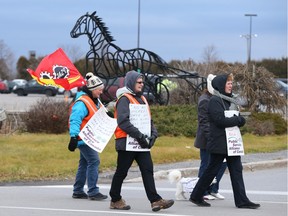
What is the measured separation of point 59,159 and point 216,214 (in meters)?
5.94

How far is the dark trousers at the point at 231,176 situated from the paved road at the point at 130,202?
0.67 feet

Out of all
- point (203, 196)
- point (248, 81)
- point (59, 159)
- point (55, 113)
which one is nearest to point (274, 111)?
point (248, 81)

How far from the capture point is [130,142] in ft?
30.1

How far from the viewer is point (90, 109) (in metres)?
10.1

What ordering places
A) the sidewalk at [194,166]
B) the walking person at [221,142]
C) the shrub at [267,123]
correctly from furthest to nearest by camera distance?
the shrub at [267,123] < the sidewalk at [194,166] < the walking person at [221,142]

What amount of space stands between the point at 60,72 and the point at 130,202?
410 cm

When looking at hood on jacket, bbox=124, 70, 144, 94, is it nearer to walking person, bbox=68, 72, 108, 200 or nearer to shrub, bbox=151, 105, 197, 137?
walking person, bbox=68, 72, 108, 200

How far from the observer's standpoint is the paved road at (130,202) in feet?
30.4

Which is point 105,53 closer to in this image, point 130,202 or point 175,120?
point 175,120

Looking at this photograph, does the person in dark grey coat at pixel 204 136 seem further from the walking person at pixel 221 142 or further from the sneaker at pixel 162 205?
the sneaker at pixel 162 205

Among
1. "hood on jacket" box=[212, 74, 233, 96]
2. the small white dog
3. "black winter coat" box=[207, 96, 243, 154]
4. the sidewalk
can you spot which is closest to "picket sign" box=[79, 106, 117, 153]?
the small white dog

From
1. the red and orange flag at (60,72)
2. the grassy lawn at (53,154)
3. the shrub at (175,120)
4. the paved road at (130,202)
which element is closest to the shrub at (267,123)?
the shrub at (175,120)

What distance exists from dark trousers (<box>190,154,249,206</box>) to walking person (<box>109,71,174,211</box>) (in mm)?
728

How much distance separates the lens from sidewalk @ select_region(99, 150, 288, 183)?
44.1 ft
